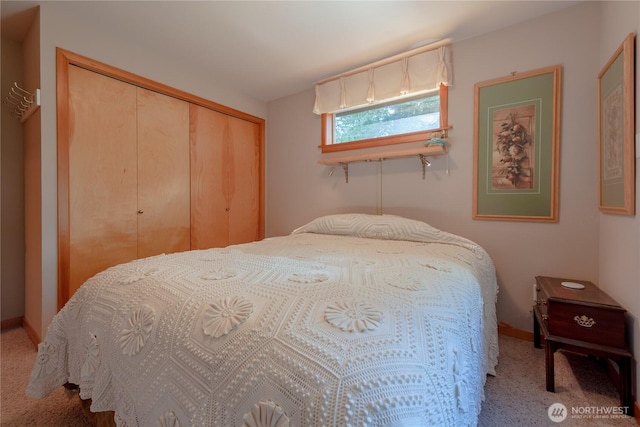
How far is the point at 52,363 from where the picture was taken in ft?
3.92

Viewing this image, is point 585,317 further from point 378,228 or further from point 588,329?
point 378,228

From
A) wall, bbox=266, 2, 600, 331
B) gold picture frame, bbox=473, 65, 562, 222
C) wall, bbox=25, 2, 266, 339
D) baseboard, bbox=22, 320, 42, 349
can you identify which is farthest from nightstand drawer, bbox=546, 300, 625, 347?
baseboard, bbox=22, 320, 42, 349

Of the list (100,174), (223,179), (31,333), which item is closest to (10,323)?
(31,333)

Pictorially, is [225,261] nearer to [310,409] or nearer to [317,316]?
[317,316]

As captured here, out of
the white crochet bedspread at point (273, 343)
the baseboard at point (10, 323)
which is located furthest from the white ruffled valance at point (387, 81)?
the baseboard at point (10, 323)

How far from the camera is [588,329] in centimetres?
137

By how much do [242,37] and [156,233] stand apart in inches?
76.0

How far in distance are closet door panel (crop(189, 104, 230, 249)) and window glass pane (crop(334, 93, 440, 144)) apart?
4.54 feet

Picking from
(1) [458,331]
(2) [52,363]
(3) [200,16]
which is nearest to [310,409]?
→ (1) [458,331]

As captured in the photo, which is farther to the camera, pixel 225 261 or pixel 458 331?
pixel 225 261

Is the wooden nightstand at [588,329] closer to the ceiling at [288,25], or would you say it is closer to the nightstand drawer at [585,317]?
the nightstand drawer at [585,317]

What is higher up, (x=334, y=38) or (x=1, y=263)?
(x=334, y=38)

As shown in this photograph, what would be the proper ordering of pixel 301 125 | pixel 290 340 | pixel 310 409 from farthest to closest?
pixel 301 125
pixel 290 340
pixel 310 409

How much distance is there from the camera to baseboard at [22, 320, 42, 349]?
78.6 inches
